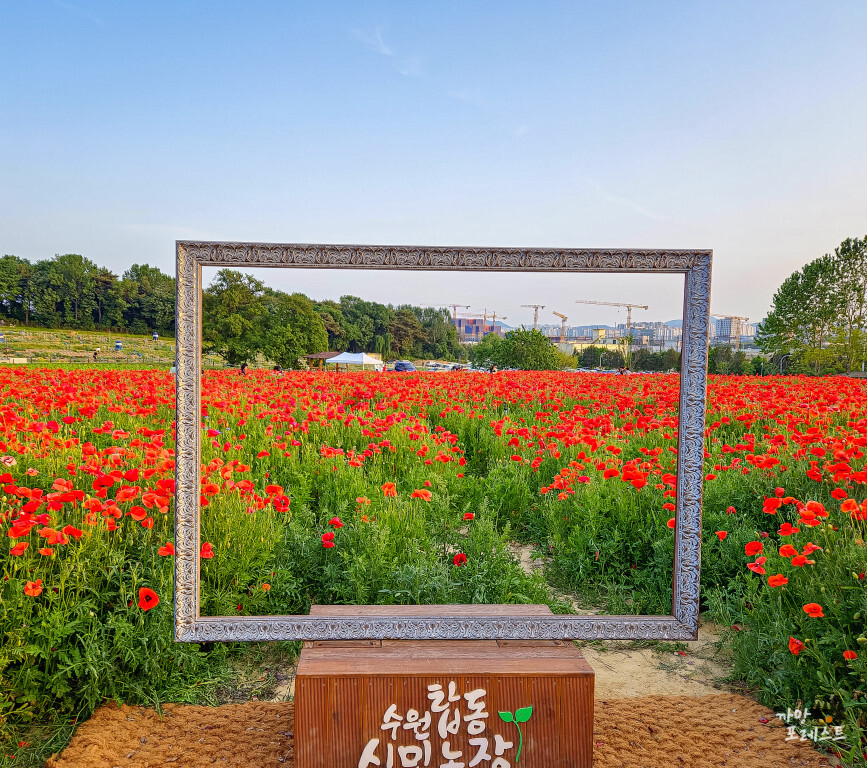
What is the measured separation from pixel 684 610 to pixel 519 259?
1.77 metres

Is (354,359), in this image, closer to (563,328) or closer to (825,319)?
(563,328)

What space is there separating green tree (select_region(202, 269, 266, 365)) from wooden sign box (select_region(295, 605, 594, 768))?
173 centimetres

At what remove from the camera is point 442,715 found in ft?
7.01

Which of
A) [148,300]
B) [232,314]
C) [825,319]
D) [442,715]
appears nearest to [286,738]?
[442,715]

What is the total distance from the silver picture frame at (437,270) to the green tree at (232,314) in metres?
0.28

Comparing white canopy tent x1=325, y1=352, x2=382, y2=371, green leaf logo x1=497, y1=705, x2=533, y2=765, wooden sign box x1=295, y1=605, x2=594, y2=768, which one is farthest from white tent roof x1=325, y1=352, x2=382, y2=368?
green leaf logo x1=497, y1=705, x2=533, y2=765

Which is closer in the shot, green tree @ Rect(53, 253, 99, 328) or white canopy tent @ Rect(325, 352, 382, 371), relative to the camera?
white canopy tent @ Rect(325, 352, 382, 371)

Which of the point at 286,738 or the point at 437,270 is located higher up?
the point at 437,270

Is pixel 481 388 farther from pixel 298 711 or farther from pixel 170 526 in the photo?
pixel 298 711

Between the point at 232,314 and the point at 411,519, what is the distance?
178cm

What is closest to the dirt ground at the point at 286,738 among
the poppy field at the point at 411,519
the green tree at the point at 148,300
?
the poppy field at the point at 411,519

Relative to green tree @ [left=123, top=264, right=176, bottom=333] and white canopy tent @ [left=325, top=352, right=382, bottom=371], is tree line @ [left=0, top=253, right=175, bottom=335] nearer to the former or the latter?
green tree @ [left=123, top=264, right=176, bottom=333]

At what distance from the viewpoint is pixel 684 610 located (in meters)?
2.48

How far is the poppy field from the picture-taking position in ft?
8.11
